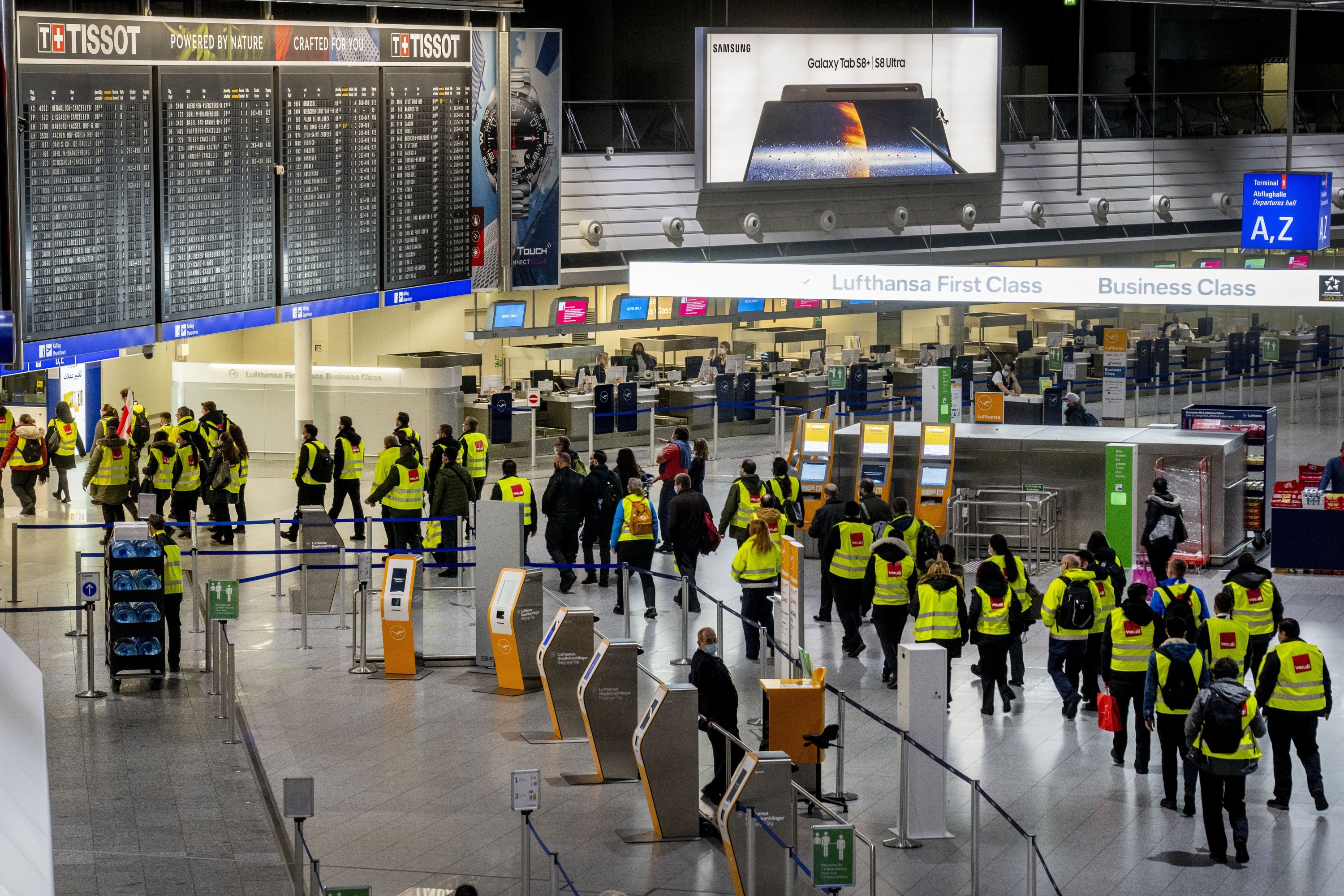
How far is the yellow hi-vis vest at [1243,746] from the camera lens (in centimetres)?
855

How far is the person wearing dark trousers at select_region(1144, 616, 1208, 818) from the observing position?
9.10 meters

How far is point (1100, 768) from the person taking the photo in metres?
10.1

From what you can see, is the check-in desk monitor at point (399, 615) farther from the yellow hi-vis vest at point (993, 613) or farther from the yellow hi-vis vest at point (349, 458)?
the yellow hi-vis vest at point (349, 458)

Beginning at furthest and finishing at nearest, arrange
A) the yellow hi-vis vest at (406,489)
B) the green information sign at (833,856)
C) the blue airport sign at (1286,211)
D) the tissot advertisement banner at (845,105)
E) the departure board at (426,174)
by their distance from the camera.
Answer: the tissot advertisement banner at (845,105), the blue airport sign at (1286,211), the departure board at (426,174), the yellow hi-vis vest at (406,489), the green information sign at (833,856)

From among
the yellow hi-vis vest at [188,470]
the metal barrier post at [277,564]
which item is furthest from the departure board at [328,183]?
the yellow hi-vis vest at [188,470]

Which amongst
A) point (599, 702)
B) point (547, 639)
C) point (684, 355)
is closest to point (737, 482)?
point (547, 639)

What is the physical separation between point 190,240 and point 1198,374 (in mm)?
22065

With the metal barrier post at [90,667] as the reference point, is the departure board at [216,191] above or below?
above

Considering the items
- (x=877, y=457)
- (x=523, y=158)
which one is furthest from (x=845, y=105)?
(x=877, y=457)

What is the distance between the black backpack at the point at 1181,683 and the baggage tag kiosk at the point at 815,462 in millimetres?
7811

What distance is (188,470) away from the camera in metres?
16.4

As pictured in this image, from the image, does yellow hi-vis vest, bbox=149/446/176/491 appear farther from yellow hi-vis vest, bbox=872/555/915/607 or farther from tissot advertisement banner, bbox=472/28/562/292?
yellow hi-vis vest, bbox=872/555/915/607

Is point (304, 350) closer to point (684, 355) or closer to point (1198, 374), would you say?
point (684, 355)

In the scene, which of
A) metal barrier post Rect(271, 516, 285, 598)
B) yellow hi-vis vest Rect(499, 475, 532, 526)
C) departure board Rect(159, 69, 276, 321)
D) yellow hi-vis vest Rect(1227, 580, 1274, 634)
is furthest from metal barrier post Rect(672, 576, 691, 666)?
departure board Rect(159, 69, 276, 321)
